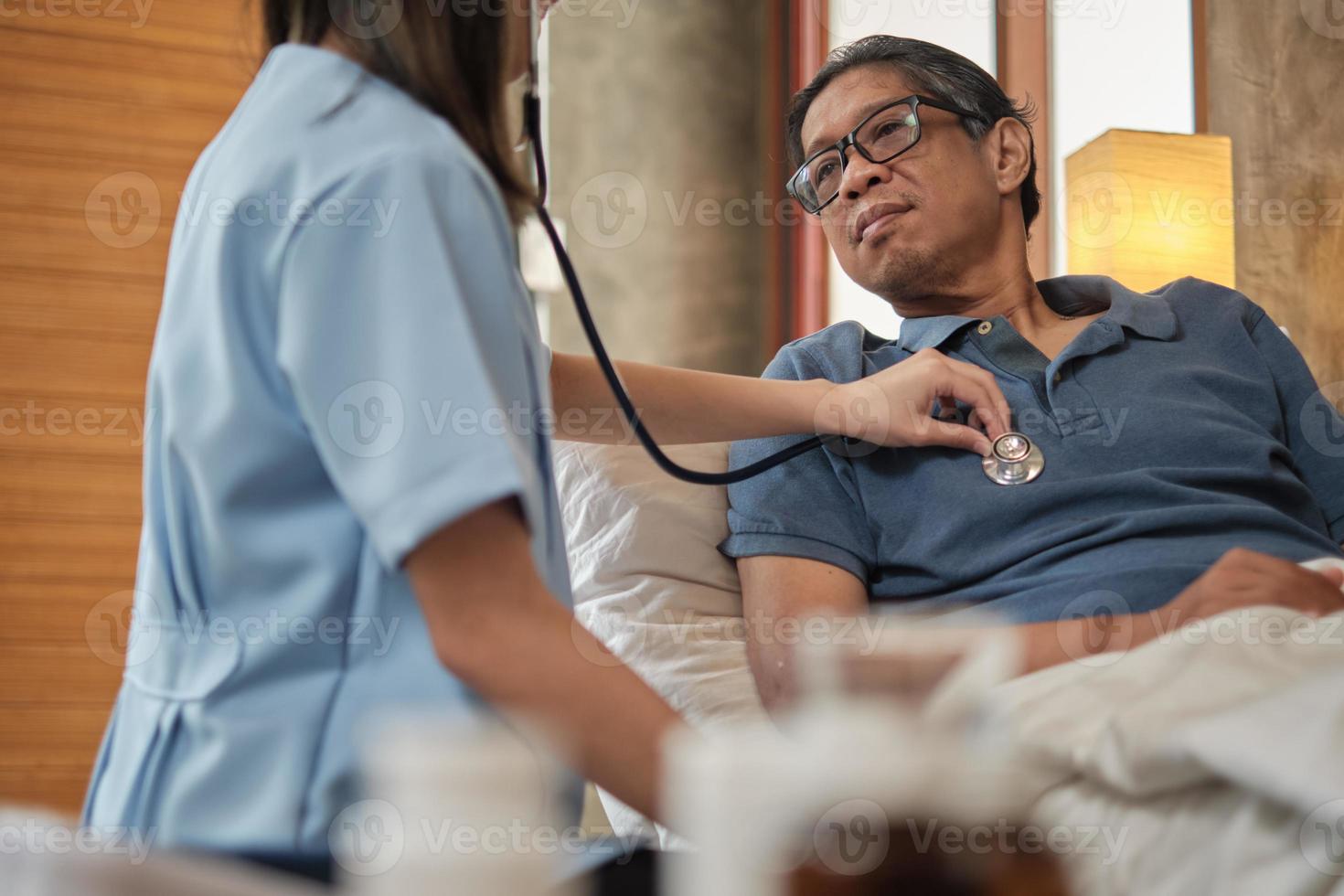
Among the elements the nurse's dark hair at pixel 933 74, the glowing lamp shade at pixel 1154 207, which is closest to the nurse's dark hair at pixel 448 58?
the nurse's dark hair at pixel 933 74

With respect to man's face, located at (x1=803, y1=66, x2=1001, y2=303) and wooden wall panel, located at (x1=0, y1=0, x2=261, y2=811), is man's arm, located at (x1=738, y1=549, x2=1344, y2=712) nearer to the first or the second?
man's face, located at (x1=803, y1=66, x2=1001, y2=303)

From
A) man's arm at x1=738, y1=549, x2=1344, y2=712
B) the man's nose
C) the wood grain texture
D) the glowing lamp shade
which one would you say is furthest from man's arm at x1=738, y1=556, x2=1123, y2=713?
the wood grain texture

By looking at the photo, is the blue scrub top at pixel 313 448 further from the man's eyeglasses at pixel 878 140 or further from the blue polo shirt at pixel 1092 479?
the man's eyeglasses at pixel 878 140

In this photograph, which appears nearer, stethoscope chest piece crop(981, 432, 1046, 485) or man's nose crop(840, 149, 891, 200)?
stethoscope chest piece crop(981, 432, 1046, 485)

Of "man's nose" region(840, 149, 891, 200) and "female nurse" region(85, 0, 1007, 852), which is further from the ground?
"man's nose" region(840, 149, 891, 200)

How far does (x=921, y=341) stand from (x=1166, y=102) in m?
1.45

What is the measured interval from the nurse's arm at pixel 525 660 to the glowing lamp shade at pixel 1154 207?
75.4 inches

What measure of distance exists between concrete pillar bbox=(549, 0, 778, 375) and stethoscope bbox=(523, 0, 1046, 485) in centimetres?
234

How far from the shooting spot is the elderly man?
53.6 inches

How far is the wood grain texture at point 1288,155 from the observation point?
2.54 meters

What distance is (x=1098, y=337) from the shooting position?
5.22ft

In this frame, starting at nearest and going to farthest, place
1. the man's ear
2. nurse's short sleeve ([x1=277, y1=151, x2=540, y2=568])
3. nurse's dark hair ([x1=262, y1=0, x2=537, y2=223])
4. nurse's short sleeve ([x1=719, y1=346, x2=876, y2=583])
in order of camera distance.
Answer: nurse's short sleeve ([x1=277, y1=151, x2=540, y2=568]) < nurse's dark hair ([x1=262, y1=0, x2=537, y2=223]) < nurse's short sleeve ([x1=719, y1=346, x2=876, y2=583]) < the man's ear

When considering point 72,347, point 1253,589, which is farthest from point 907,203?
point 72,347

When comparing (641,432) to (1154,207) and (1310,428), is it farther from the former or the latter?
(1154,207)
